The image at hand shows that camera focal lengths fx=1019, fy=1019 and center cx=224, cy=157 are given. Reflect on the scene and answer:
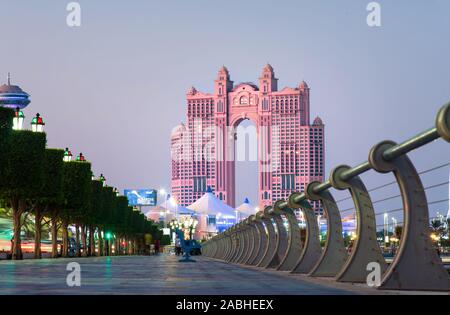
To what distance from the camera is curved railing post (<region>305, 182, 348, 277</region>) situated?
19.7m

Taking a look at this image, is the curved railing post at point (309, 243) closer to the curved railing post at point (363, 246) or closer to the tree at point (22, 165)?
the curved railing post at point (363, 246)

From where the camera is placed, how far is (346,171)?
17.0 metres

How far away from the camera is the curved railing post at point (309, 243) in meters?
22.7

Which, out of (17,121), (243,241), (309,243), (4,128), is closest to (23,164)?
Answer: (4,128)

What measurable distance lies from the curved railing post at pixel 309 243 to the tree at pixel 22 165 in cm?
4271

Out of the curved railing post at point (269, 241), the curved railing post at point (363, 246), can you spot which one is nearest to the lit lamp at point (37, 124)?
the curved railing post at point (269, 241)

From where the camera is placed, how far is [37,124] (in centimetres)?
7044

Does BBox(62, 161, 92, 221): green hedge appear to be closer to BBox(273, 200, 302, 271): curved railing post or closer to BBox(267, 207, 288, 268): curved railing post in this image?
BBox(267, 207, 288, 268): curved railing post

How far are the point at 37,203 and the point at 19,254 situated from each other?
811cm

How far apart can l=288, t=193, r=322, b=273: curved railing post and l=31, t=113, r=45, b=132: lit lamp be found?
48.2m

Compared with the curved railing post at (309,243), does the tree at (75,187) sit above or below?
above

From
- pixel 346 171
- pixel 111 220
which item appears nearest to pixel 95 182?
pixel 111 220
